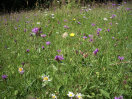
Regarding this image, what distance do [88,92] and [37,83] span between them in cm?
53

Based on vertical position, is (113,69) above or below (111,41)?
below

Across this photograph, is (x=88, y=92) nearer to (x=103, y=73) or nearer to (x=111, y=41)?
(x=103, y=73)

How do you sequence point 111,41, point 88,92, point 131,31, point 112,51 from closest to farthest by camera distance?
point 88,92 < point 112,51 < point 111,41 < point 131,31

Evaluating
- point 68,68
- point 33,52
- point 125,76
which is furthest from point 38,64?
point 125,76

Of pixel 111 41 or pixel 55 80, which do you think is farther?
pixel 111 41

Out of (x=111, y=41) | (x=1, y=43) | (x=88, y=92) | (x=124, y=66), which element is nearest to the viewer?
(x=88, y=92)

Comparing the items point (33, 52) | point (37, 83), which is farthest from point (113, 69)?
point (33, 52)

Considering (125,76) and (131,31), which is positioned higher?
(131,31)

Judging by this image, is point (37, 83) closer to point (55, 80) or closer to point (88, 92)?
point (55, 80)

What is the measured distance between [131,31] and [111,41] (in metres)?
0.72

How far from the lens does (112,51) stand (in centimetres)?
190

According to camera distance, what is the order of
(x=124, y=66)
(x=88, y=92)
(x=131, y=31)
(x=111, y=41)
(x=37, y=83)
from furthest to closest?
1. (x=131, y=31)
2. (x=111, y=41)
3. (x=124, y=66)
4. (x=37, y=83)
5. (x=88, y=92)

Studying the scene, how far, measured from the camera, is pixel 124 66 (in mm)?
1429

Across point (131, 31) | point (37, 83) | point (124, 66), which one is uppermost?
point (131, 31)
